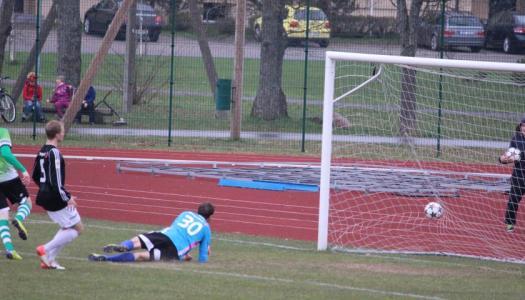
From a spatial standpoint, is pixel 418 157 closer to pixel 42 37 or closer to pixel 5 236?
pixel 42 37

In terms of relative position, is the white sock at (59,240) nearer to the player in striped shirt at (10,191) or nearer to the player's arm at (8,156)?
the player in striped shirt at (10,191)

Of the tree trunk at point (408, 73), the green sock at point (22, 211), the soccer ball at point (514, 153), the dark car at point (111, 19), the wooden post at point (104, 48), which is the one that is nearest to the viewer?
the green sock at point (22, 211)

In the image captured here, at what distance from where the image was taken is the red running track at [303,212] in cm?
1371

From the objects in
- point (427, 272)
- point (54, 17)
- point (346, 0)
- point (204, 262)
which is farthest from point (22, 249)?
point (346, 0)

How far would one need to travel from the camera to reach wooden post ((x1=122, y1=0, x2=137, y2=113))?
1075 inches

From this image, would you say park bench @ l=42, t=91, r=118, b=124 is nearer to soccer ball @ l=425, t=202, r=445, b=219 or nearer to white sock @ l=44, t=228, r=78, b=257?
soccer ball @ l=425, t=202, r=445, b=219

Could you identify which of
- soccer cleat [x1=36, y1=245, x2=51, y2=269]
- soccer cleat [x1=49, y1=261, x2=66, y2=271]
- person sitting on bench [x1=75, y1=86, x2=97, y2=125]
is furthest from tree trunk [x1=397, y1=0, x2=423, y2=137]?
person sitting on bench [x1=75, y1=86, x2=97, y2=125]

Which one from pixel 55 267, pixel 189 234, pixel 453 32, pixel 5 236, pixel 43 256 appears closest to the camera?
pixel 43 256

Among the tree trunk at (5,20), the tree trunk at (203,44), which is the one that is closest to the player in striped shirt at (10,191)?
the tree trunk at (203,44)

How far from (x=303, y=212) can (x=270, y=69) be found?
1198cm

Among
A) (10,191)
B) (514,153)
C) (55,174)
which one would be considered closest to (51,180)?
(55,174)

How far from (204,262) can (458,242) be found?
448 centimetres

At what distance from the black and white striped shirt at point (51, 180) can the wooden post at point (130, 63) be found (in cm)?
1756

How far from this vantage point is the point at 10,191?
1161 cm
